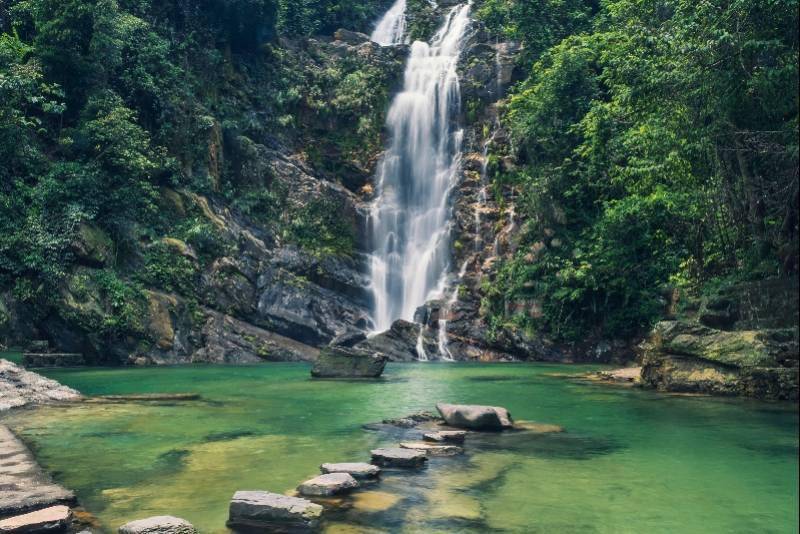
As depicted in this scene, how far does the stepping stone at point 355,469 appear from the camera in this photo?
232 inches

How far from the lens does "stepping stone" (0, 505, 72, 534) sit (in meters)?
4.20

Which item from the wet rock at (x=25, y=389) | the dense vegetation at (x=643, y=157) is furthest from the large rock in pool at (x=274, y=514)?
the dense vegetation at (x=643, y=157)

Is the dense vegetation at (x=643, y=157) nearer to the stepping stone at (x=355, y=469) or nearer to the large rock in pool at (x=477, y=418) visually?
the large rock in pool at (x=477, y=418)

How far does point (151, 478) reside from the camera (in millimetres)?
5992

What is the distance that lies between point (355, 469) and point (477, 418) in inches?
121

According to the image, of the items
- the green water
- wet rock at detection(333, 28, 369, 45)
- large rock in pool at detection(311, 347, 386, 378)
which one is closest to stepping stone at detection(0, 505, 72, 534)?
the green water

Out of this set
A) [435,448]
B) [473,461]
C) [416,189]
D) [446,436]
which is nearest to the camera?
[473,461]

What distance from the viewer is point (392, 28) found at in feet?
134

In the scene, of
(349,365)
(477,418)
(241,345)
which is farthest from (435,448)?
(241,345)

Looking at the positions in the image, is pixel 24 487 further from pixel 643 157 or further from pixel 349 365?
pixel 643 157

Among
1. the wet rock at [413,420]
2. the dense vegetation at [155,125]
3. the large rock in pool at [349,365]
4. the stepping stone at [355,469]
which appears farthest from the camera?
the dense vegetation at [155,125]

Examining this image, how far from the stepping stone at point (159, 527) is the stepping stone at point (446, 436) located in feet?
12.3

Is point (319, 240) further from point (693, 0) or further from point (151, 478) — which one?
point (151, 478)

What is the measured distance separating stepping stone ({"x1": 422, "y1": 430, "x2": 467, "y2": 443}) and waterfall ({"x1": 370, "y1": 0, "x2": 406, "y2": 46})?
117 feet
